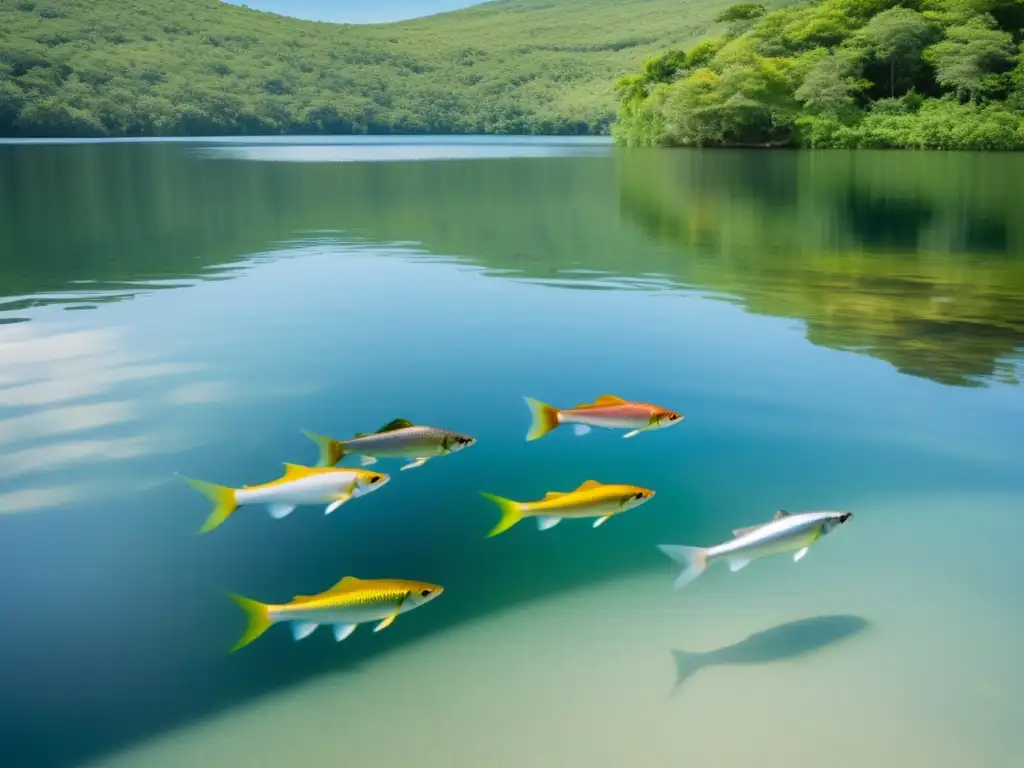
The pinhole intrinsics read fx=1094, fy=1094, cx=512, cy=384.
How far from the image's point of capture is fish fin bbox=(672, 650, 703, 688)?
427 cm

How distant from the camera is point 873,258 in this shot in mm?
15602

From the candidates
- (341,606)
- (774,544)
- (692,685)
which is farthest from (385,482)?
(774,544)

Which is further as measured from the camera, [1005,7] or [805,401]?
[1005,7]

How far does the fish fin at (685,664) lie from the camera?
427 centimetres

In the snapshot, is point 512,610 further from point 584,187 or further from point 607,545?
point 584,187

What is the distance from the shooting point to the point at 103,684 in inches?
166

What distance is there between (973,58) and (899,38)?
6.02 m

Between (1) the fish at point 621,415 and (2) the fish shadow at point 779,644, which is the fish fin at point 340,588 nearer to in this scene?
(2) the fish shadow at point 779,644

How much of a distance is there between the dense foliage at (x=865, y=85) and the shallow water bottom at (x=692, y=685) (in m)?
63.6

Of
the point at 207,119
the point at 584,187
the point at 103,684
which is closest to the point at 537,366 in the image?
the point at 103,684

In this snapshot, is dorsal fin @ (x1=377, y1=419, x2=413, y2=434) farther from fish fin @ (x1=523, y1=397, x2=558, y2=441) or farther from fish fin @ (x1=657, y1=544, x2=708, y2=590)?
fish fin @ (x1=657, y1=544, x2=708, y2=590)

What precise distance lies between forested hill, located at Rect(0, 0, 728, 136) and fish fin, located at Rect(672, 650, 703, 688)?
123 metres

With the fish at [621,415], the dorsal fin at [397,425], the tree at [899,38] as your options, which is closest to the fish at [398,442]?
the dorsal fin at [397,425]

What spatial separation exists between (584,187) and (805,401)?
76.3 ft
